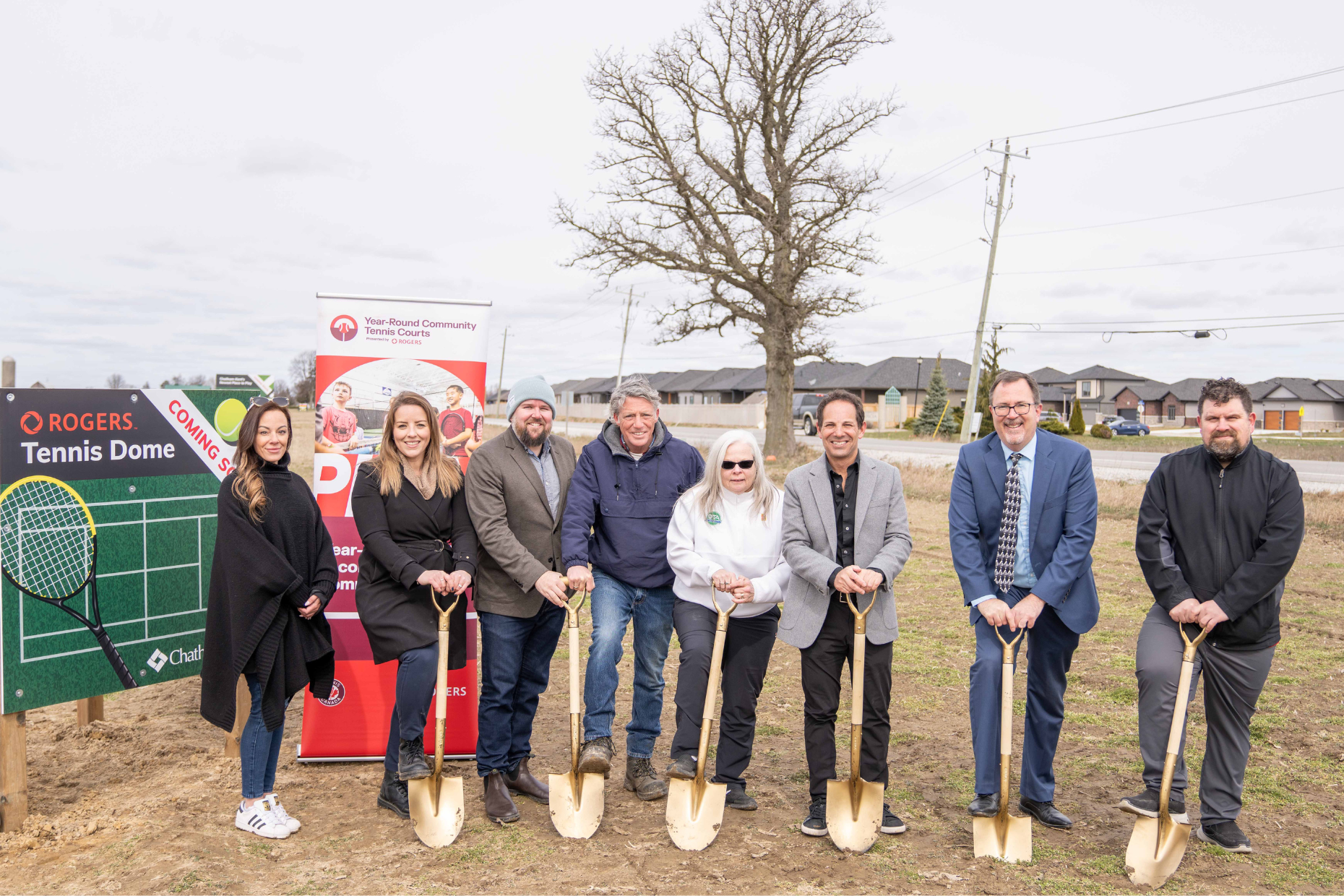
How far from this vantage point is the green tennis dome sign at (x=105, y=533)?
404 cm

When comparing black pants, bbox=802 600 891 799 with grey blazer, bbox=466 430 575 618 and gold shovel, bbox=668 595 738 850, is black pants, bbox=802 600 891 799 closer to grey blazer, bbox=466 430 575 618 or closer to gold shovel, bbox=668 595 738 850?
gold shovel, bbox=668 595 738 850

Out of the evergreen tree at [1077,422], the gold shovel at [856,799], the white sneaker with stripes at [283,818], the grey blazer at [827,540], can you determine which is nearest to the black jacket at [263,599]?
the white sneaker with stripes at [283,818]

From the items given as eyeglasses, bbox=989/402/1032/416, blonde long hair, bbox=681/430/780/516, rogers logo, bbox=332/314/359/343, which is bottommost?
blonde long hair, bbox=681/430/780/516

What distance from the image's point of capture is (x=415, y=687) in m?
4.07

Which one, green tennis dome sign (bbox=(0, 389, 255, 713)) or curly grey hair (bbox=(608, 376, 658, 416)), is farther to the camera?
curly grey hair (bbox=(608, 376, 658, 416))

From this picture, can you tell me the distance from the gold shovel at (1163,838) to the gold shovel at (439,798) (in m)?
2.81

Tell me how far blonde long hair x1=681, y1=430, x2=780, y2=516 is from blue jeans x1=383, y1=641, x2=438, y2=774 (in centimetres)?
141

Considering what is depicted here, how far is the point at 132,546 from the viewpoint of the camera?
4.55m

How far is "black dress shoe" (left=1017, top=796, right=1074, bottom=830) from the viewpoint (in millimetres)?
3996

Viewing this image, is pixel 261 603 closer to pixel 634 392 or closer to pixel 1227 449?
pixel 634 392

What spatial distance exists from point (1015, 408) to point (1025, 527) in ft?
1.81

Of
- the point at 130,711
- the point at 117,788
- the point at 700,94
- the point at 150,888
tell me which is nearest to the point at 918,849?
the point at 150,888

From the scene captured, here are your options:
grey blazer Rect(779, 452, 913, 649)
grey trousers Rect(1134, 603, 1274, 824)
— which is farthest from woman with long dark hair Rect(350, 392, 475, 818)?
grey trousers Rect(1134, 603, 1274, 824)

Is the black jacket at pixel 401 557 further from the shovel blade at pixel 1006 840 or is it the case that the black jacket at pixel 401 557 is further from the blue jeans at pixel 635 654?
the shovel blade at pixel 1006 840
